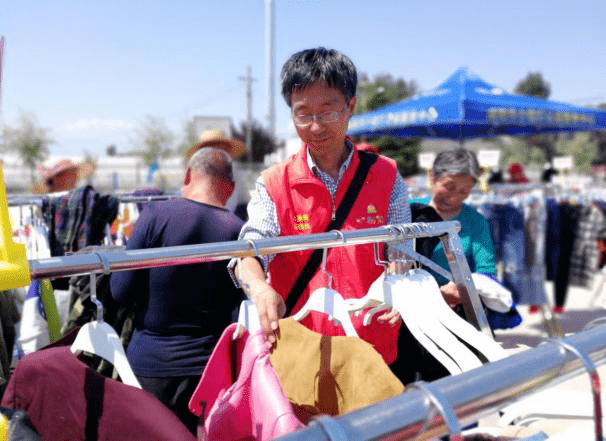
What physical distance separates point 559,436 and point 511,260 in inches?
166

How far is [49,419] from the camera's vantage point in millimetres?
987

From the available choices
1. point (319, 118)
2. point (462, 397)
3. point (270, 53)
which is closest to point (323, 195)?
point (319, 118)

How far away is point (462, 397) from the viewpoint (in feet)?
2.23

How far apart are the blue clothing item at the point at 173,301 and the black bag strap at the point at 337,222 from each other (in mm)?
623

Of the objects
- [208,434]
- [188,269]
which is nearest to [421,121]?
[188,269]

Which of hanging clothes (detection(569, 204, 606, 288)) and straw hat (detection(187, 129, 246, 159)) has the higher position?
straw hat (detection(187, 129, 246, 159))

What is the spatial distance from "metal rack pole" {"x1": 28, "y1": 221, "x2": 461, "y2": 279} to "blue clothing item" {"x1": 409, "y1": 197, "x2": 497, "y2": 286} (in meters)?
0.63

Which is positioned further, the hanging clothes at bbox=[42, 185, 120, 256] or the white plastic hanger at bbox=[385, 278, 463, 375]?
the hanging clothes at bbox=[42, 185, 120, 256]

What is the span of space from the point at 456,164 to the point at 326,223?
1.14m

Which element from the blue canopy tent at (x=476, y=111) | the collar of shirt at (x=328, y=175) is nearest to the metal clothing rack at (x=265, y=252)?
the collar of shirt at (x=328, y=175)

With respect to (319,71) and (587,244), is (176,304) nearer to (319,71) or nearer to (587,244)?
(319,71)

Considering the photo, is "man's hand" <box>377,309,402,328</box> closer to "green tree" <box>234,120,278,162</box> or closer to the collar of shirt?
the collar of shirt

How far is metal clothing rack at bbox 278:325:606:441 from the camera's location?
0.60 meters

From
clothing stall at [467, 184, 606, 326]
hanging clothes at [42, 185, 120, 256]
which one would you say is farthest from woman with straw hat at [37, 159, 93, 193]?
clothing stall at [467, 184, 606, 326]
